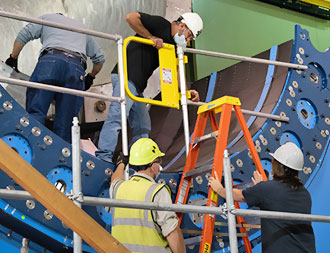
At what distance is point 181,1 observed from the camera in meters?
7.95

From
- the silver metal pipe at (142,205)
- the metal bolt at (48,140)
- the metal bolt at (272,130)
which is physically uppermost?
Answer: the metal bolt at (272,130)

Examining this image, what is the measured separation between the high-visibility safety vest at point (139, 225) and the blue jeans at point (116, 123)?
105 centimetres

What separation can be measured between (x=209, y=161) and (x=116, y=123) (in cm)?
86

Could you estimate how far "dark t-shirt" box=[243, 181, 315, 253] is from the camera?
365cm

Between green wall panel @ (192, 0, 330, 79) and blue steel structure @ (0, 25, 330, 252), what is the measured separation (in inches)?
72.6

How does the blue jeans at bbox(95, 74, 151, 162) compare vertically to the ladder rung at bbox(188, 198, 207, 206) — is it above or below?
above

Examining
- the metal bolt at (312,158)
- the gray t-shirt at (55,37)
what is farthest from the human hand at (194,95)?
the metal bolt at (312,158)

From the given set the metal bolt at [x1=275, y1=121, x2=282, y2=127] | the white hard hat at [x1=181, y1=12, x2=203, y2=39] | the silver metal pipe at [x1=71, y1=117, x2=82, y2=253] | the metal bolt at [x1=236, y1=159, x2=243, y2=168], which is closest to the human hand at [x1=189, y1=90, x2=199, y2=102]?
the white hard hat at [x1=181, y1=12, x2=203, y2=39]

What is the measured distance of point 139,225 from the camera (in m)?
3.57

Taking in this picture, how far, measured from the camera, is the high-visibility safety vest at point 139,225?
3.54 metres

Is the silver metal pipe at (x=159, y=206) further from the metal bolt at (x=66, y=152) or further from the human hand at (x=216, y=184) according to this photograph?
the metal bolt at (x=66, y=152)

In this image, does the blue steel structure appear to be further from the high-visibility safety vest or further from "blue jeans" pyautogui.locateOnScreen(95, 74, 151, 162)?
the high-visibility safety vest

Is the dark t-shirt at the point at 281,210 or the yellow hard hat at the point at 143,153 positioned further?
the yellow hard hat at the point at 143,153

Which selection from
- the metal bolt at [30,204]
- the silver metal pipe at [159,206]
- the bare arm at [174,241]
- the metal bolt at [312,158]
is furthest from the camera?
the metal bolt at [312,158]
